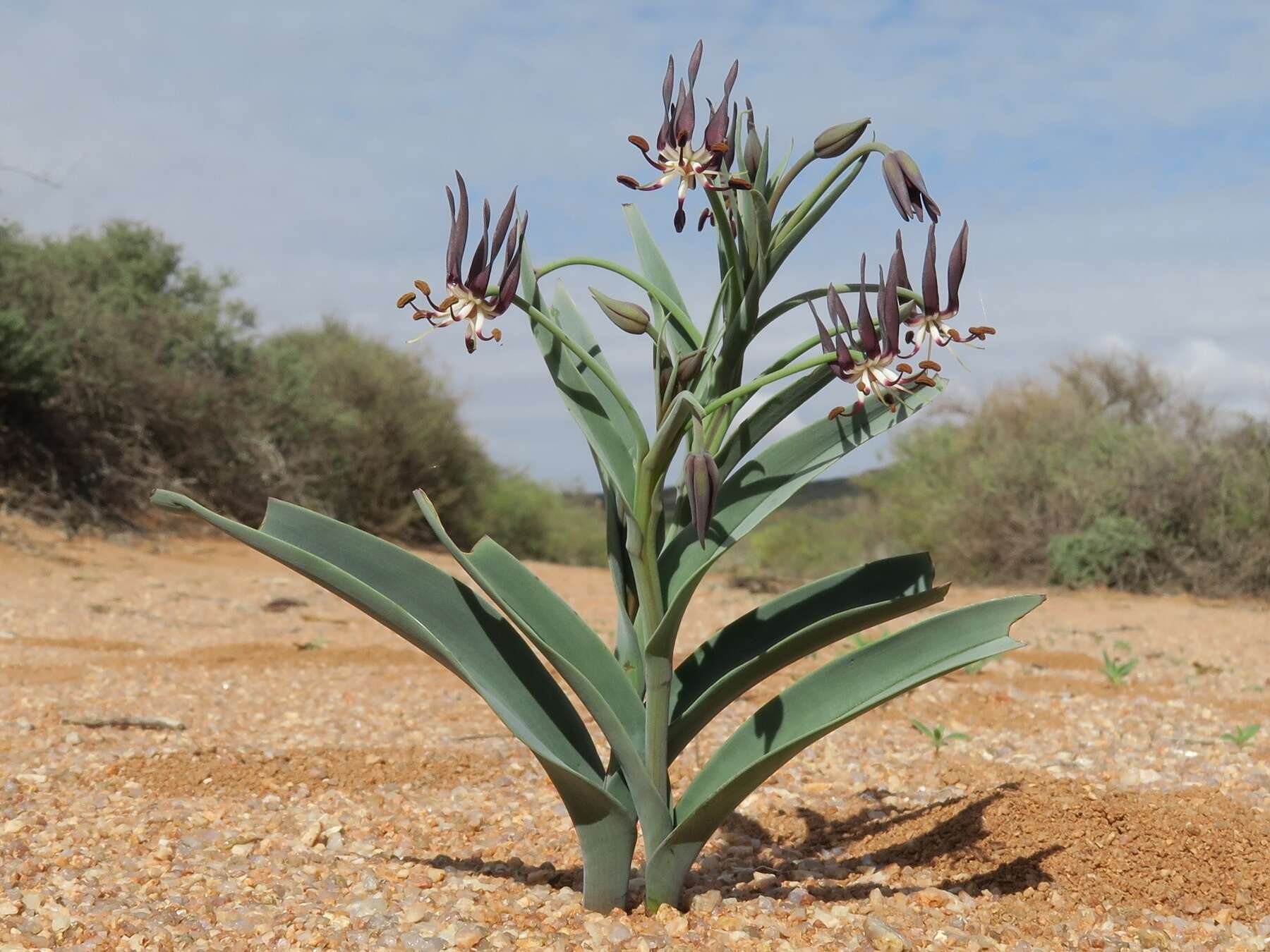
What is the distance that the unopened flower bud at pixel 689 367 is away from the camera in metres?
2.03

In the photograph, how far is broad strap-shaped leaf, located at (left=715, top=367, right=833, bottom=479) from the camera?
2.15 m

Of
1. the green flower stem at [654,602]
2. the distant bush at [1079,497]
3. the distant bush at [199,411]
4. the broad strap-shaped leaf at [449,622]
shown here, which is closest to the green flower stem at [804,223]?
the green flower stem at [654,602]

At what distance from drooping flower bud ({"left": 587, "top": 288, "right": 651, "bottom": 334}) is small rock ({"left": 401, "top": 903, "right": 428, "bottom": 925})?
1195 mm

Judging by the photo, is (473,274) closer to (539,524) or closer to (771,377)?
(771,377)

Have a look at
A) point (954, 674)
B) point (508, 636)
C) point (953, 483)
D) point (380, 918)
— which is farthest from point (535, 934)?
point (953, 483)

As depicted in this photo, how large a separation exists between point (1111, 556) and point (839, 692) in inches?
483

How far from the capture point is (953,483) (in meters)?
16.3

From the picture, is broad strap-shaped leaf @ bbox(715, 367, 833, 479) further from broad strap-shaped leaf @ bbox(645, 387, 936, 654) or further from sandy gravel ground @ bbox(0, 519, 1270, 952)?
sandy gravel ground @ bbox(0, 519, 1270, 952)

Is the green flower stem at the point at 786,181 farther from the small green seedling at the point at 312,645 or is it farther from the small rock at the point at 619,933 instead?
the small green seedling at the point at 312,645

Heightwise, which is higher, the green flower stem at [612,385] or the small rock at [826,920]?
the green flower stem at [612,385]

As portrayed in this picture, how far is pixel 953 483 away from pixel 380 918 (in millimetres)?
15014

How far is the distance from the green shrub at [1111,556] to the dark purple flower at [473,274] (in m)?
12.7

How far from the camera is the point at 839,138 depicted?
2062 millimetres

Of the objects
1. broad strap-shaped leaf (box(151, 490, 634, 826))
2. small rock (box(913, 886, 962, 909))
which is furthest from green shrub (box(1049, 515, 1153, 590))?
broad strap-shaped leaf (box(151, 490, 634, 826))
